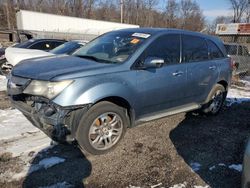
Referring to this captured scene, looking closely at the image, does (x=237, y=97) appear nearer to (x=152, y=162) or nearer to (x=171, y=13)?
(x=152, y=162)

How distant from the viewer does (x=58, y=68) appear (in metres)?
3.84

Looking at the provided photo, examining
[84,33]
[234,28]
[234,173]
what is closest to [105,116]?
[234,173]

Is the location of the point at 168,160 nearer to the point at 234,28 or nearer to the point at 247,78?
the point at 247,78

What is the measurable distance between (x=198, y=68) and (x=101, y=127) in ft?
7.54

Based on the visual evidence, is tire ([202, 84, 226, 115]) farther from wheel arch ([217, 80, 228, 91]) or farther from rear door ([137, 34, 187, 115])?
rear door ([137, 34, 187, 115])

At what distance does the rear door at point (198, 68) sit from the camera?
5.04 meters

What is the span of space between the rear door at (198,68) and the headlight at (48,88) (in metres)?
2.36

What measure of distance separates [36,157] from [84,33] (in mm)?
30643

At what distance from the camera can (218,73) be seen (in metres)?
5.73

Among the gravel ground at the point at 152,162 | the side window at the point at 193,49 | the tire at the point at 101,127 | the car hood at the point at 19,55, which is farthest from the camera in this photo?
the car hood at the point at 19,55

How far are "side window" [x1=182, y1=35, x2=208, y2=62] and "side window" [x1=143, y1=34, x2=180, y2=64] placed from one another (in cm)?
18

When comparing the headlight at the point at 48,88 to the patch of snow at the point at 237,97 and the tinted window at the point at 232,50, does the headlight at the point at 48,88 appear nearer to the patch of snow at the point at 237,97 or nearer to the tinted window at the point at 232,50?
the patch of snow at the point at 237,97

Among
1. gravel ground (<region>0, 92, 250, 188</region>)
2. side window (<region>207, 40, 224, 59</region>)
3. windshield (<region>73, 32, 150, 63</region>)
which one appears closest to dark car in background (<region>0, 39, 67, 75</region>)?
windshield (<region>73, 32, 150, 63</region>)

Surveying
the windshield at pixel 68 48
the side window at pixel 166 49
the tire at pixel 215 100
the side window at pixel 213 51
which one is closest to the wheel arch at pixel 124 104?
the side window at pixel 166 49
